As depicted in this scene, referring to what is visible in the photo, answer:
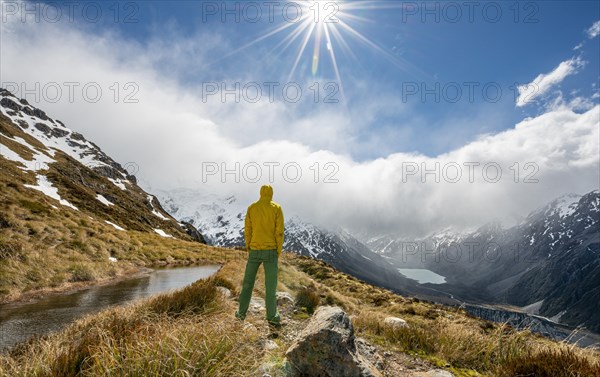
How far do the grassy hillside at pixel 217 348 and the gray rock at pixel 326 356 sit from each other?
316 millimetres

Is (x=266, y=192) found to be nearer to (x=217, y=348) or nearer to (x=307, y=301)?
(x=217, y=348)

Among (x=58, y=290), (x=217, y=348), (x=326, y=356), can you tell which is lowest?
(x=58, y=290)

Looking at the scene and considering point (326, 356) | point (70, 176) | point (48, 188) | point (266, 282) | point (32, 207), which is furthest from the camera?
point (70, 176)

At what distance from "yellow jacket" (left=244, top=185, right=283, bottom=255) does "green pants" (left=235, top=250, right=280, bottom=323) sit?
6.9 inches

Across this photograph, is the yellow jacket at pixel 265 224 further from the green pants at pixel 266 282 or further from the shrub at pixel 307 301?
the shrub at pixel 307 301

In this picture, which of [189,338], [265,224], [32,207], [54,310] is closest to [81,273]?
[54,310]

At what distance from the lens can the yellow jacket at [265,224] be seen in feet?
27.6

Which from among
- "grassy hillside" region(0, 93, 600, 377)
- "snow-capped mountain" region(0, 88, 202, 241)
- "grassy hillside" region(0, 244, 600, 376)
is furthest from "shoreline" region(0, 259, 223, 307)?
"snow-capped mountain" region(0, 88, 202, 241)

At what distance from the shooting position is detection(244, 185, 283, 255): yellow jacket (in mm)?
8414

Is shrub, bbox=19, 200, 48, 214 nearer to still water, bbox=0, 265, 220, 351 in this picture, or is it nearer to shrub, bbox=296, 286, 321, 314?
still water, bbox=0, 265, 220, 351

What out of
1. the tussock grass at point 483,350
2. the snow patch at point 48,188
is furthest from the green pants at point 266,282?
the snow patch at point 48,188

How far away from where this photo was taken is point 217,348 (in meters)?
4.56

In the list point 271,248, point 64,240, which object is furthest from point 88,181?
point 271,248

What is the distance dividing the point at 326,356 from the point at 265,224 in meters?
4.00
